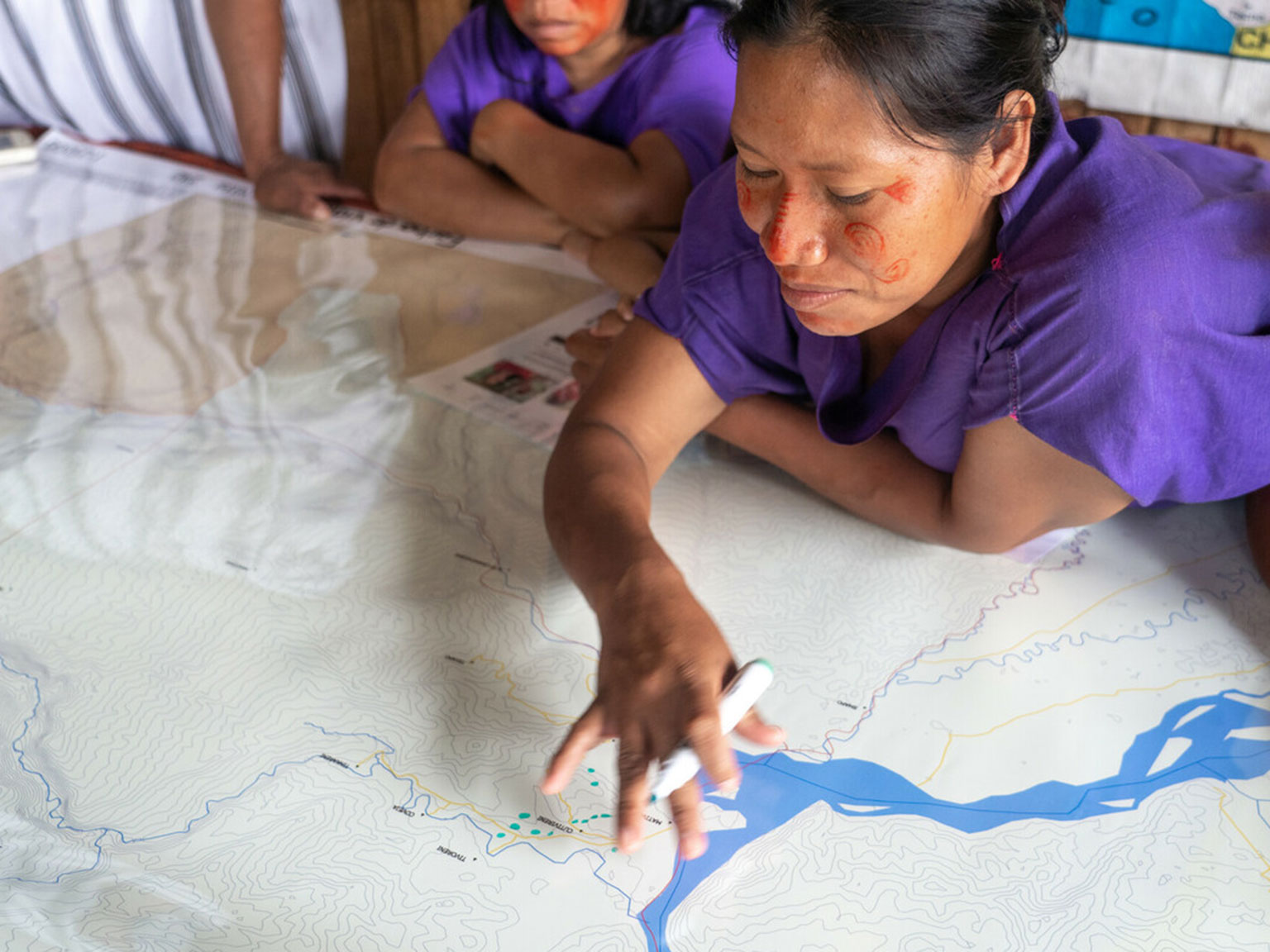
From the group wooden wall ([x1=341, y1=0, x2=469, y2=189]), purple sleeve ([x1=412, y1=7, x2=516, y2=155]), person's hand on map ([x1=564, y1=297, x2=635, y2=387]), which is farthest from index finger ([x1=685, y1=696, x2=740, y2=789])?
wooden wall ([x1=341, y1=0, x2=469, y2=189])

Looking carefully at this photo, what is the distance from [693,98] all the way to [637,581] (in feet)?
2.52

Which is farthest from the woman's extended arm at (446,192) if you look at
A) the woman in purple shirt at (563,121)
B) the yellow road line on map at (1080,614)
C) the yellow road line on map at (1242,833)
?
the yellow road line on map at (1242,833)

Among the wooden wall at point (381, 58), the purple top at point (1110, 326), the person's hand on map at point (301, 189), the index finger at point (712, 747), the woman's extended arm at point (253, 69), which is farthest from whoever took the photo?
the wooden wall at point (381, 58)

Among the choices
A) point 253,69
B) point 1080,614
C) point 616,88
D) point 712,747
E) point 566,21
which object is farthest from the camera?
point 253,69

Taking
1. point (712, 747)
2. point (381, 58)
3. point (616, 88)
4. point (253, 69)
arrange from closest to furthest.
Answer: point (712, 747) < point (616, 88) < point (253, 69) < point (381, 58)

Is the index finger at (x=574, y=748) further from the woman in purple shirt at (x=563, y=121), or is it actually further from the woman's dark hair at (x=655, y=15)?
the woman's dark hair at (x=655, y=15)

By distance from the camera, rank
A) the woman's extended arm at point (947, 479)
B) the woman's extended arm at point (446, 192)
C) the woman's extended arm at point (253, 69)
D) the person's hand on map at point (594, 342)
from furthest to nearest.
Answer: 1. the woman's extended arm at point (253, 69)
2. the woman's extended arm at point (446, 192)
3. the person's hand on map at point (594, 342)
4. the woman's extended arm at point (947, 479)

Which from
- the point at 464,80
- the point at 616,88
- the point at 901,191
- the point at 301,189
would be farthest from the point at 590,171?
the point at 901,191

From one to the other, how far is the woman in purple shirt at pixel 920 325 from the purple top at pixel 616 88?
0.42 metres

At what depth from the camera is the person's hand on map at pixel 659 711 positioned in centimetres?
61

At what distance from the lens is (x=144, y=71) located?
1814 mm

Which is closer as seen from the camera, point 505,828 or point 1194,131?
point 505,828

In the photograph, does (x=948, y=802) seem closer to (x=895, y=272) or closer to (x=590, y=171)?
(x=895, y=272)

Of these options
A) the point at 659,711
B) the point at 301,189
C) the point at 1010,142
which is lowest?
the point at 301,189
